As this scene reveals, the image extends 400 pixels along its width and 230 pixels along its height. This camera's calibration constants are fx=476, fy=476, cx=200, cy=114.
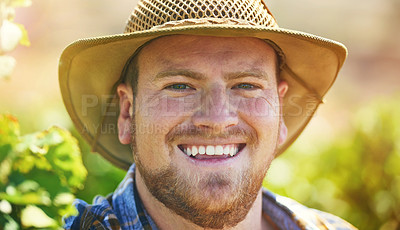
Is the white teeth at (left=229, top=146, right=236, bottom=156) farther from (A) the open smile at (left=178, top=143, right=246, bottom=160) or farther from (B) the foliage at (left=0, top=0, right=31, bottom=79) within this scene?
(B) the foliage at (left=0, top=0, right=31, bottom=79)

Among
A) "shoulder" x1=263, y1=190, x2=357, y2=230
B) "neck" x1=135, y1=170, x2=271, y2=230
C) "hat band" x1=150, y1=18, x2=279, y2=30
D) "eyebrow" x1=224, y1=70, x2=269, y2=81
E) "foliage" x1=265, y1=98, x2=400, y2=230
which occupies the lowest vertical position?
"foliage" x1=265, y1=98, x2=400, y2=230

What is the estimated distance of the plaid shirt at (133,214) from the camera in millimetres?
2369

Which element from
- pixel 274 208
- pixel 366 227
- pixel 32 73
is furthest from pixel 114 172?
pixel 32 73

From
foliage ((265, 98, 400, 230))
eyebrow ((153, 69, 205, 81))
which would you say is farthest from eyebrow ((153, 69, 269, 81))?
foliage ((265, 98, 400, 230))

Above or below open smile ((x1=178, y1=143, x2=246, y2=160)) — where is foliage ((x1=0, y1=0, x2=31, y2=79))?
above

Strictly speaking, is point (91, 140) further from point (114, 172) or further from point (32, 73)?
point (32, 73)

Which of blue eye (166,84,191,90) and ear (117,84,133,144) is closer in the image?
blue eye (166,84,191,90)

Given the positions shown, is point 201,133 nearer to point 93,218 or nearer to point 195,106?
point 195,106

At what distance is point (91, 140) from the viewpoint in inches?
121

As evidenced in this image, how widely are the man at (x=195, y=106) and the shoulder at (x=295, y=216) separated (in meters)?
0.39

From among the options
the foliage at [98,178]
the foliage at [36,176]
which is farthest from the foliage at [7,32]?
the foliage at [98,178]

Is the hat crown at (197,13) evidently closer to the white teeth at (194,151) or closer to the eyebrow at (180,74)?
the eyebrow at (180,74)

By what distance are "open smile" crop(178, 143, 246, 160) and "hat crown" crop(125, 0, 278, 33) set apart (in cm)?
60

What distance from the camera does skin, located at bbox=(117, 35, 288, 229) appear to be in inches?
90.4
